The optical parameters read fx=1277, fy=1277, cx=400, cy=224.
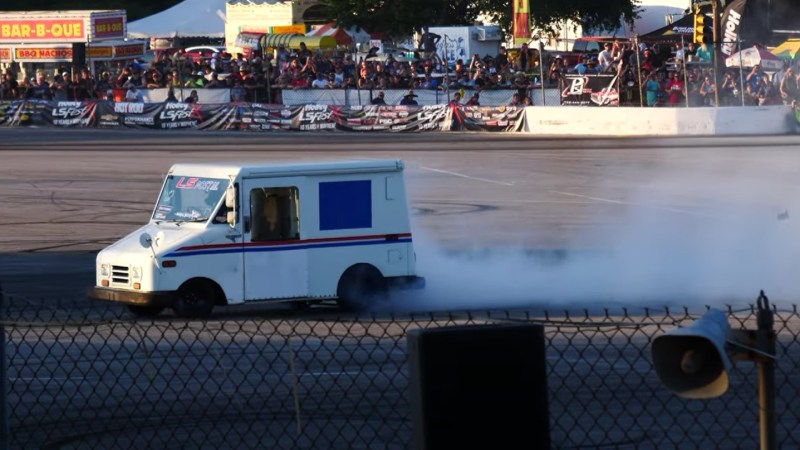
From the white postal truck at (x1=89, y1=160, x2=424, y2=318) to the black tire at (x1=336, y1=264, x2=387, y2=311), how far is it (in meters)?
0.01

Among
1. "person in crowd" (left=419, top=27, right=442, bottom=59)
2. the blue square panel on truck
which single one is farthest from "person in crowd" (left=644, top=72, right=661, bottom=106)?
the blue square panel on truck

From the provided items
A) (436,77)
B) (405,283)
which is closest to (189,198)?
(405,283)

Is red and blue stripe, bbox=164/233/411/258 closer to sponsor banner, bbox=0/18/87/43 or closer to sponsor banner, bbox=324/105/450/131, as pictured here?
sponsor banner, bbox=324/105/450/131

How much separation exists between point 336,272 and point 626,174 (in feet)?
47.6

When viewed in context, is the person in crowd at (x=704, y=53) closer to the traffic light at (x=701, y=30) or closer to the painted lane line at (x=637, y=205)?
the traffic light at (x=701, y=30)

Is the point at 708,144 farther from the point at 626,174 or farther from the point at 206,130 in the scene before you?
the point at 206,130

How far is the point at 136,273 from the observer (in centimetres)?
1309

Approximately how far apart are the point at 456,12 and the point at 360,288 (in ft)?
149

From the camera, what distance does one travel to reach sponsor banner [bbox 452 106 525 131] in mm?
37156

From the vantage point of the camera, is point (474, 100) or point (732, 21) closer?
point (474, 100)

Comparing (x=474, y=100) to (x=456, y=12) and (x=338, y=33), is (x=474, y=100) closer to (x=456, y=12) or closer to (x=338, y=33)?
(x=338, y=33)

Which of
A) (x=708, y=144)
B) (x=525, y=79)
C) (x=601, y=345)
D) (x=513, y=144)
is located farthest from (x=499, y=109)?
(x=601, y=345)

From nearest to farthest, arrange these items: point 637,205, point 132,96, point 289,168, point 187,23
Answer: point 289,168 → point 637,205 → point 132,96 → point 187,23

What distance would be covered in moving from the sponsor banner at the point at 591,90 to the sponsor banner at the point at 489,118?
1.57m
